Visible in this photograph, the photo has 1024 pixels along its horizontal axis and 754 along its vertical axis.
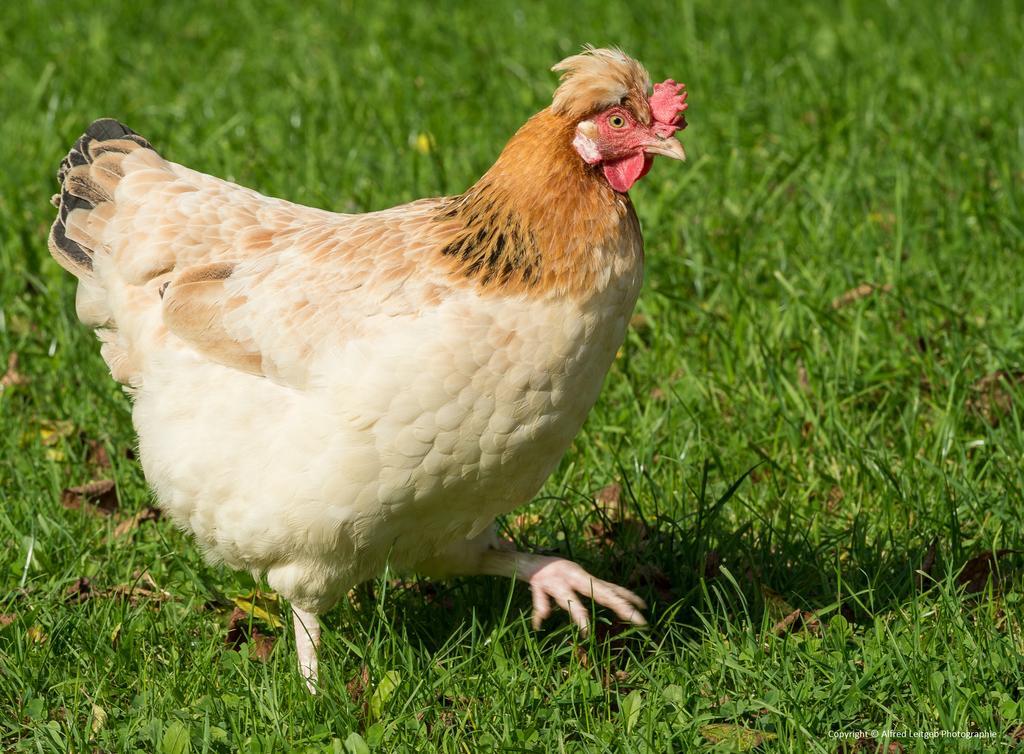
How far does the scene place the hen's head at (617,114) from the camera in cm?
324

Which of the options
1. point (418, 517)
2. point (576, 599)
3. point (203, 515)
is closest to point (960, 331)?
point (576, 599)

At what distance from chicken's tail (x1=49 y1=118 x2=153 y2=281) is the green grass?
0.75 m

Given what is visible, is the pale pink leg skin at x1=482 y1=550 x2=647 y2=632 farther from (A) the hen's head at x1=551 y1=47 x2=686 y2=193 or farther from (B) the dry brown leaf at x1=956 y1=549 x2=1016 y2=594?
(A) the hen's head at x1=551 y1=47 x2=686 y2=193

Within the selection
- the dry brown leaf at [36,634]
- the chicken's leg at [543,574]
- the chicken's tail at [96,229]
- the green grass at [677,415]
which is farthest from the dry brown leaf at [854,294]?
the dry brown leaf at [36,634]

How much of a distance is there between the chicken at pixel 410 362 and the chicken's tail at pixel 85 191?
520mm

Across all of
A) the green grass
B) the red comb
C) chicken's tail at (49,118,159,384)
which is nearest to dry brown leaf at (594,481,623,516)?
the green grass

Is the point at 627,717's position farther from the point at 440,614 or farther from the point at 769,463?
the point at 769,463

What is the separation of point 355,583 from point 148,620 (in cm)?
66

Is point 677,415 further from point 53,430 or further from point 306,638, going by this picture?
point 53,430

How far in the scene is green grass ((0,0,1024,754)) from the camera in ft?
11.0

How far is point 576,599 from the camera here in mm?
3629

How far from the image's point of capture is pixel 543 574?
3680 millimetres

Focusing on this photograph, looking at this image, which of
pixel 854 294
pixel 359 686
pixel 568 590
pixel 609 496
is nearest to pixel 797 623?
pixel 568 590

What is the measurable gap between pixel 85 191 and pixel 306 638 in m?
1.70
